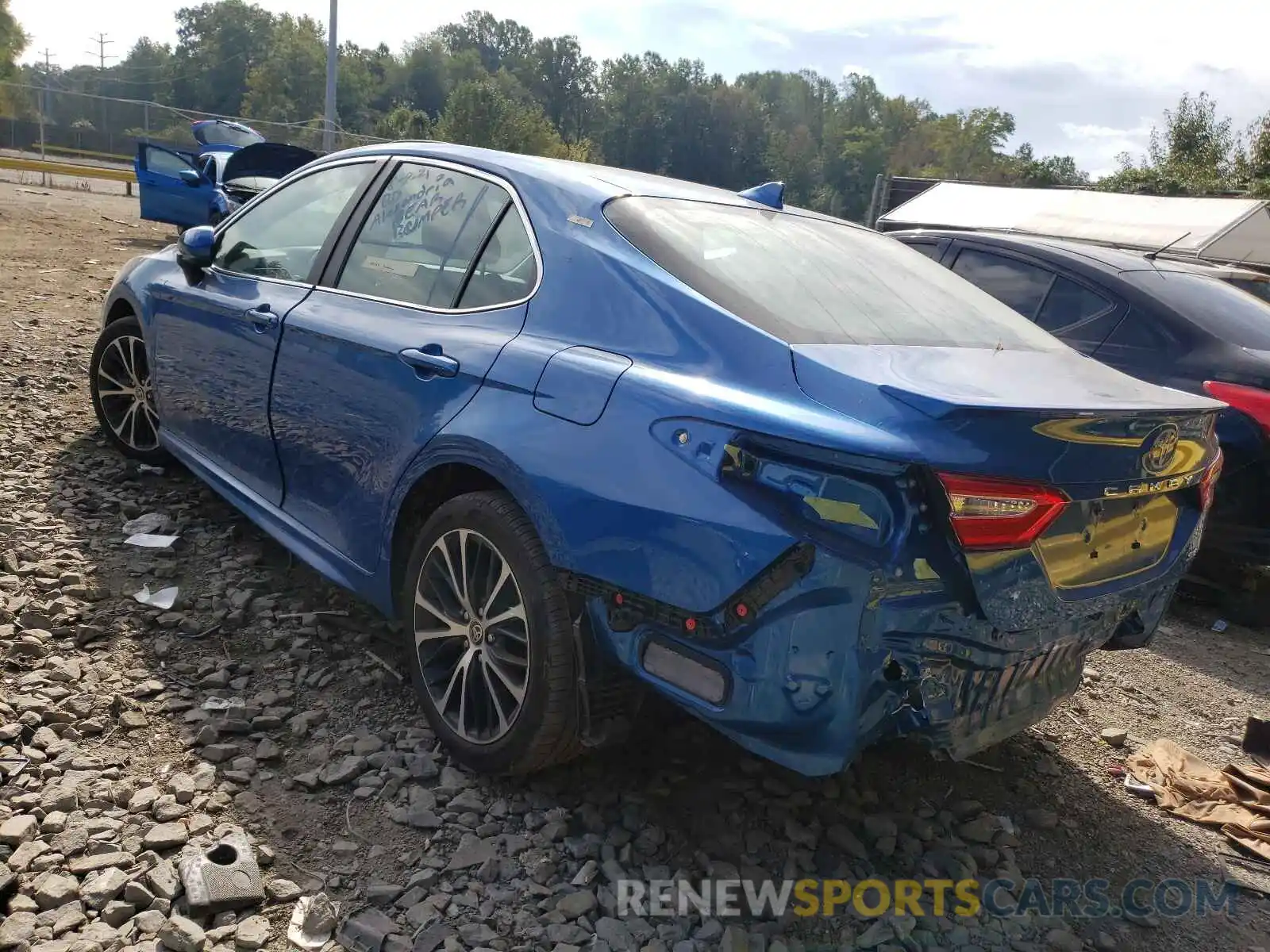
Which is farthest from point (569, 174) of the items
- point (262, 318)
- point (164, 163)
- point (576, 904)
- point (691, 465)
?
point (164, 163)

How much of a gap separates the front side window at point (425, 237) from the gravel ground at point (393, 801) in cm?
128

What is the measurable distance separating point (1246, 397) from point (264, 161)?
10899 mm

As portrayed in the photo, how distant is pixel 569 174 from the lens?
2.98 m

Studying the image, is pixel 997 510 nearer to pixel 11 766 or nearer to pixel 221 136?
pixel 11 766

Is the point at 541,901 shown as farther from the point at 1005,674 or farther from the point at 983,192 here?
the point at 983,192

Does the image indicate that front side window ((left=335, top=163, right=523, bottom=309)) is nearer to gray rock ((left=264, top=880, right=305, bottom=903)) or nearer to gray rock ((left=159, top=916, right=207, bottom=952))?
gray rock ((left=264, top=880, right=305, bottom=903))

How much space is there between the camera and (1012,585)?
2158 mm

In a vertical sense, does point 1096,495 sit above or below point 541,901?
above

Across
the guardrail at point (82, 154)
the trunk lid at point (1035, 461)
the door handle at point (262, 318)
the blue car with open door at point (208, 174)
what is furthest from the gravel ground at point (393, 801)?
the guardrail at point (82, 154)

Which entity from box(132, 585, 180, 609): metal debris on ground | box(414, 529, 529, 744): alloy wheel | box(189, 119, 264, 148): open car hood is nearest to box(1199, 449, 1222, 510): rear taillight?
box(414, 529, 529, 744): alloy wheel

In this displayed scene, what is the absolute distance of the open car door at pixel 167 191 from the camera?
520 inches

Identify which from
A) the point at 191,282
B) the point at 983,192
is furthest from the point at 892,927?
the point at 983,192

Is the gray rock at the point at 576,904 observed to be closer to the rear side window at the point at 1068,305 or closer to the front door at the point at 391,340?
the front door at the point at 391,340

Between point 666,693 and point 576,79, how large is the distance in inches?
4775
